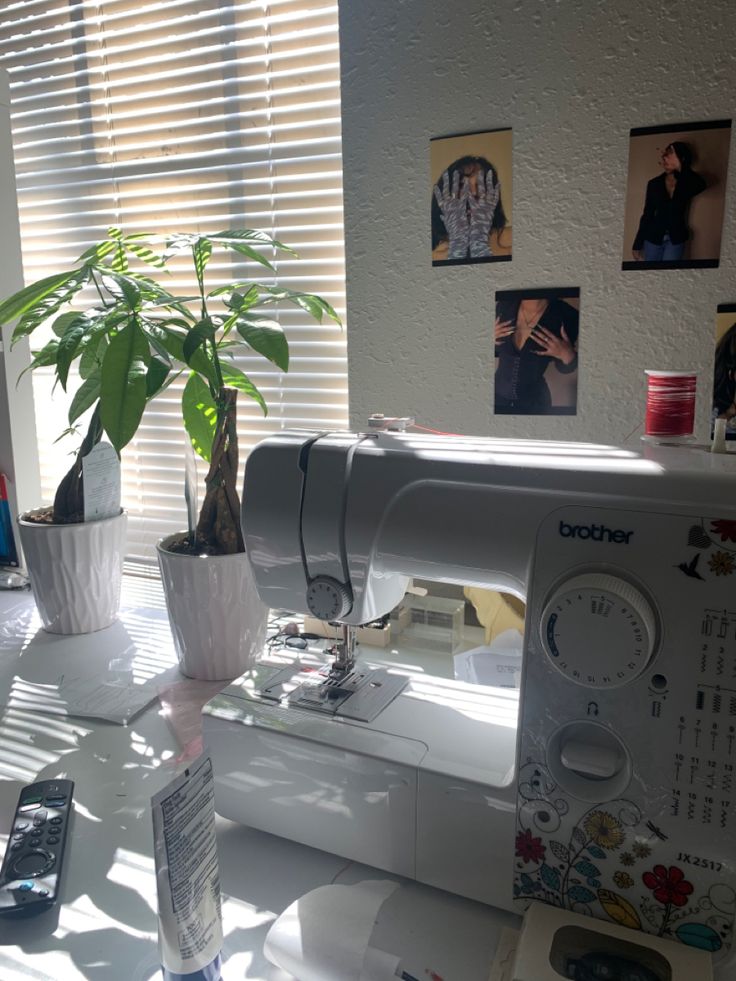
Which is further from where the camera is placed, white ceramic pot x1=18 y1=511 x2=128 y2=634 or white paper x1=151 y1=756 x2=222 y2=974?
white ceramic pot x1=18 y1=511 x2=128 y2=634

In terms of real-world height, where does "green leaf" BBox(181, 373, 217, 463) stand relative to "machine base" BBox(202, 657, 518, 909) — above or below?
above

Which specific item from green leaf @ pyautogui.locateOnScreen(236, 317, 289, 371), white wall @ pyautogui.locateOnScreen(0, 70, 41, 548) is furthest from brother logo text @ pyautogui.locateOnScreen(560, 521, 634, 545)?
white wall @ pyautogui.locateOnScreen(0, 70, 41, 548)

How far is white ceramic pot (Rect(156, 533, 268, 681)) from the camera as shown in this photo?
3.63ft

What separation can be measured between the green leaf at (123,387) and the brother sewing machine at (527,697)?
297mm

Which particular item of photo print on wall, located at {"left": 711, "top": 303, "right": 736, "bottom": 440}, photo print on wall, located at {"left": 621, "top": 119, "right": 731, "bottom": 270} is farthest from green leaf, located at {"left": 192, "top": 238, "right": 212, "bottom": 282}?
photo print on wall, located at {"left": 711, "top": 303, "right": 736, "bottom": 440}

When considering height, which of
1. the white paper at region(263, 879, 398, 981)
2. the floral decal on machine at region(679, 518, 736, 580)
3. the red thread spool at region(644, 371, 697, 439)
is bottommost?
the white paper at region(263, 879, 398, 981)

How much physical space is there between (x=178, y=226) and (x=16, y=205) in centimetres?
38

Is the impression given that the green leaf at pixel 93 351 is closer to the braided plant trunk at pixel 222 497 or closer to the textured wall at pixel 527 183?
the braided plant trunk at pixel 222 497

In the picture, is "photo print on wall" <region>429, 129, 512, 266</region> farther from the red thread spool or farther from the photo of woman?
the red thread spool

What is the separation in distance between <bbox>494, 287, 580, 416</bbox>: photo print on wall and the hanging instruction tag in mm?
679

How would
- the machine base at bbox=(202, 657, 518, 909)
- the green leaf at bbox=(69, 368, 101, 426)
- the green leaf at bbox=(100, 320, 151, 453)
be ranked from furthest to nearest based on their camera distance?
the green leaf at bbox=(69, 368, 101, 426) < the green leaf at bbox=(100, 320, 151, 453) < the machine base at bbox=(202, 657, 518, 909)

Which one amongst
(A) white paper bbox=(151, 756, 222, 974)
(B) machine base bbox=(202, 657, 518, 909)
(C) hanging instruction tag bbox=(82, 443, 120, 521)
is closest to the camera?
(A) white paper bbox=(151, 756, 222, 974)

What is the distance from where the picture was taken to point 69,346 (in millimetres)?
1060

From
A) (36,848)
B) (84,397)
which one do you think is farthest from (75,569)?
(36,848)
